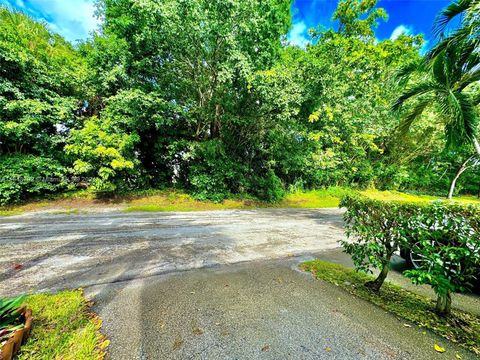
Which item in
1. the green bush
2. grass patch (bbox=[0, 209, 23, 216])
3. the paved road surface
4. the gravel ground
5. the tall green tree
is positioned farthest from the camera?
the tall green tree

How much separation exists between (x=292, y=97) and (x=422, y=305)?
8102mm

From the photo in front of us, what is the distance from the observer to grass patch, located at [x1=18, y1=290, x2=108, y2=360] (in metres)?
1.69

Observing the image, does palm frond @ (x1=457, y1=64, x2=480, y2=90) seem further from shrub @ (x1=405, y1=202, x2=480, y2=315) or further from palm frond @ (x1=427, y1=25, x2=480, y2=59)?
shrub @ (x1=405, y1=202, x2=480, y2=315)

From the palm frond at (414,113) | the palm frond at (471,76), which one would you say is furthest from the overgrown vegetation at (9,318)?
the palm frond at (471,76)

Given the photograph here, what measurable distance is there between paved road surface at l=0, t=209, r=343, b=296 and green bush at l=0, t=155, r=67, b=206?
6.00 feet

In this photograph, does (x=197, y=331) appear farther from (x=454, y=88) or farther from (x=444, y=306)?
(x=454, y=88)

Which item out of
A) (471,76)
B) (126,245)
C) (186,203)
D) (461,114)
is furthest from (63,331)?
(471,76)

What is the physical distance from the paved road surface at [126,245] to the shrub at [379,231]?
1.75 m

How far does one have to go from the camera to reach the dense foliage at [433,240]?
2086 millimetres

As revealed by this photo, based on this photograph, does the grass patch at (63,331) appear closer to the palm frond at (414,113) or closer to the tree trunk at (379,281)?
the tree trunk at (379,281)

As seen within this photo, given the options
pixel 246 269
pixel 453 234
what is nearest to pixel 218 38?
pixel 246 269

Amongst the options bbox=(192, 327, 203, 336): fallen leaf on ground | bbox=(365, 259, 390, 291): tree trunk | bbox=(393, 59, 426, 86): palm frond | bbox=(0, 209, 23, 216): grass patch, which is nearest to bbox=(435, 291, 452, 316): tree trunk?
bbox=(365, 259, 390, 291): tree trunk

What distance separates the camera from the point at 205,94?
10.9 m

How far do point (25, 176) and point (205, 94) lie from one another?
8.30m
